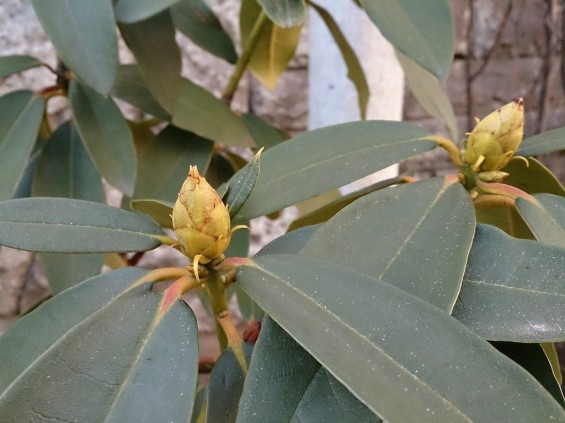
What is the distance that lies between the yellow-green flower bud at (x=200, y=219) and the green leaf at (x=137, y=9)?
0.25 m

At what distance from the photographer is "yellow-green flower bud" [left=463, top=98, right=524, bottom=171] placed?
368 mm

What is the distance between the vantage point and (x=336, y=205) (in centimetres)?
47

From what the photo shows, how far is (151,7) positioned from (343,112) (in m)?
0.46

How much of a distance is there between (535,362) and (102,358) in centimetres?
23

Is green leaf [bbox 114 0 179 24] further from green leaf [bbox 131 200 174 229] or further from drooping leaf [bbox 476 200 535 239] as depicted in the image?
drooping leaf [bbox 476 200 535 239]

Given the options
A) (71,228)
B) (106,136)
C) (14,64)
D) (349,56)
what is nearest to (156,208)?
(71,228)

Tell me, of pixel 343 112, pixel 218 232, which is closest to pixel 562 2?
pixel 343 112

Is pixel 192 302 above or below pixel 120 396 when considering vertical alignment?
below

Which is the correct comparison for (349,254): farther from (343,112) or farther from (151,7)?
(343,112)

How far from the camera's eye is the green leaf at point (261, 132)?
75 centimetres

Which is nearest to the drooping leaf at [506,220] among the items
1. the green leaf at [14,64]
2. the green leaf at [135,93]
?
the green leaf at [135,93]

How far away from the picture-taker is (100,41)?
48cm

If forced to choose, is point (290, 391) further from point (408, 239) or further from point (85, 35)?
point (85, 35)

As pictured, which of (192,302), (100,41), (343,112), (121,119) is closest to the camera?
(100,41)
